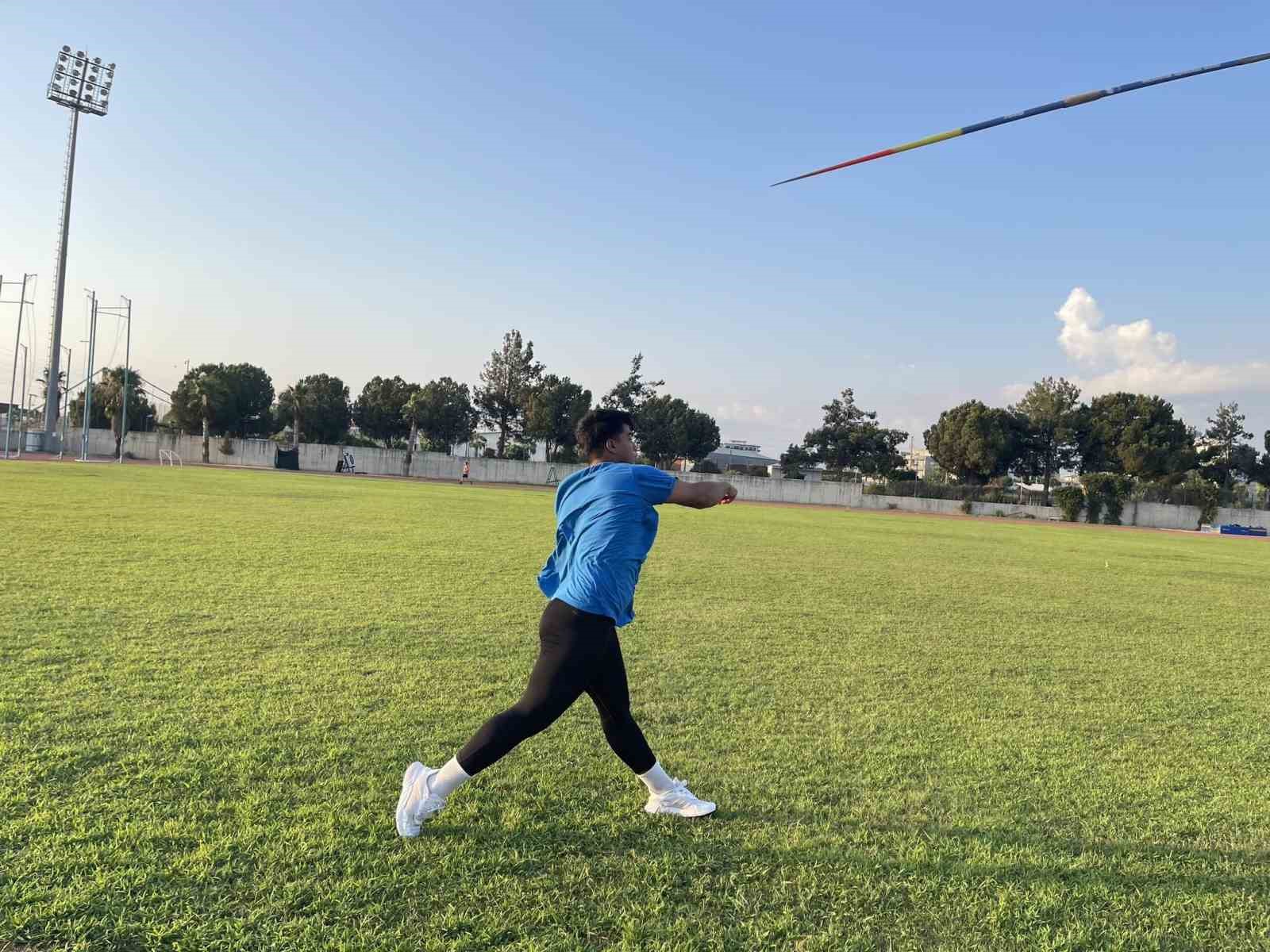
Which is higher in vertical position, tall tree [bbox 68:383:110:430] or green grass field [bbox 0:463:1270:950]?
tall tree [bbox 68:383:110:430]

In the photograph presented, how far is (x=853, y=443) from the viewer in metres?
65.3

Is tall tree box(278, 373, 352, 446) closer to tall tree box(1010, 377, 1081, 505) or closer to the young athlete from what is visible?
tall tree box(1010, 377, 1081, 505)

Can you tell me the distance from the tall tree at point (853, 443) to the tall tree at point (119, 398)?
5930 cm

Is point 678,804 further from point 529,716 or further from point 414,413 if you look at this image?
point 414,413

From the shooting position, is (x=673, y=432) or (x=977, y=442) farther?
(x=673, y=432)

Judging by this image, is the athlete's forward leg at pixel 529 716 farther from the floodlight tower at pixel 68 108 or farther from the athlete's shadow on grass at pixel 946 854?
the floodlight tower at pixel 68 108

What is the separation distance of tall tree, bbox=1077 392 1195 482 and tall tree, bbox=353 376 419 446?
55259mm

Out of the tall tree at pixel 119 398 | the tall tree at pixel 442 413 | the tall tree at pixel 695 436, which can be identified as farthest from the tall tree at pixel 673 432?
the tall tree at pixel 119 398

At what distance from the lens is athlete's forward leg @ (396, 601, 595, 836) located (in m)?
3.22

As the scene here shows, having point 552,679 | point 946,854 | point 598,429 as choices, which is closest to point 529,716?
point 552,679

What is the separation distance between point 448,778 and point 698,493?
157cm

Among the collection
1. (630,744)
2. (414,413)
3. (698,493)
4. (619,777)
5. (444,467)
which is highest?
(414,413)

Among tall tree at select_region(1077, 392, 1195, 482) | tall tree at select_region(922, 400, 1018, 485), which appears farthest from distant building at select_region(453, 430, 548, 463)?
tall tree at select_region(1077, 392, 1195, 482)

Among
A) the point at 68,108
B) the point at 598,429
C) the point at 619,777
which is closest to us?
the point at 598,429
